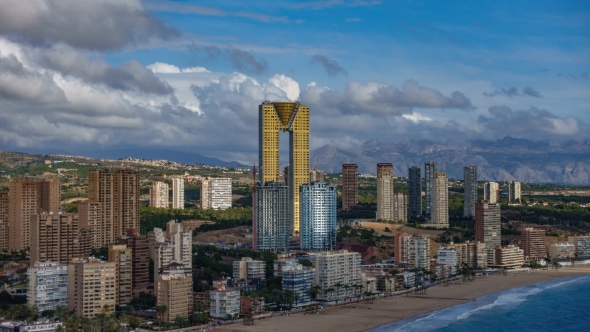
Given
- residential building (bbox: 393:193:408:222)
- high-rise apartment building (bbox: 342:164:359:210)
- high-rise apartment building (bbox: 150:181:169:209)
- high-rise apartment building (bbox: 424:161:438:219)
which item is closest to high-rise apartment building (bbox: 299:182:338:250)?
residential building (bbox: 393:193:408:222)

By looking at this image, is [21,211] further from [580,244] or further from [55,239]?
[580,244]

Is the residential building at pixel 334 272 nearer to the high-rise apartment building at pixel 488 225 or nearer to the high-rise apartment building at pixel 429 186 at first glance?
the high-rise apartment building at pixel 488 225

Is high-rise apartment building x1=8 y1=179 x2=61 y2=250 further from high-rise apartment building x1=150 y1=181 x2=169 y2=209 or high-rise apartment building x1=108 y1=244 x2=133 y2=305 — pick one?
high-rise apartment building x1=150 y1=181 x2=169 y2=209

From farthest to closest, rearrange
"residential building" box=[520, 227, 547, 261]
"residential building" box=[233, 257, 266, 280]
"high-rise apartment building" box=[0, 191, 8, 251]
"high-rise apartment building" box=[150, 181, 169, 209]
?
1. "high-rise apartment building" box=[150, 181, 169, 209]
2. "residential building" box=[520, 227, 547, 261]
3. "high-rise apartment building" box=[0, 191, 8, 251]
4. "residential building" box=[233, 257, 266, 280]

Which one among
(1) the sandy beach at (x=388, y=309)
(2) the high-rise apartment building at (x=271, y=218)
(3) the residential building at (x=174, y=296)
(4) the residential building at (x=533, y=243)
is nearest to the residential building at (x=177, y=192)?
(2) the high-rise apartment building at (x=271, y=218)

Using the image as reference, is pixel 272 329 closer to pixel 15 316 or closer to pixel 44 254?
pixel 15 316

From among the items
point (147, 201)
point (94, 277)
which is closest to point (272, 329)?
point (94, 277)

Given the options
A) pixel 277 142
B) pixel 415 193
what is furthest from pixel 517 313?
pixel 415 193
